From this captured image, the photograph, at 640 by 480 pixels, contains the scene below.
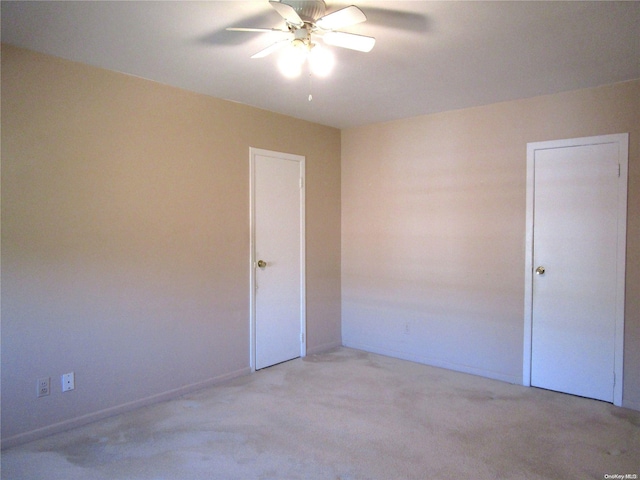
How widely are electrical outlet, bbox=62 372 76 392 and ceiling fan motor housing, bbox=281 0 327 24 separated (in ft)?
8.72

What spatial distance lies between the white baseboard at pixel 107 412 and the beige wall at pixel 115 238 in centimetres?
1

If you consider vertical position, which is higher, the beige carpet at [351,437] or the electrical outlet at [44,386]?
the electrical outlet at [44,386]

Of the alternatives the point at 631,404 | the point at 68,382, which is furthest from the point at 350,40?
the point at 631,404

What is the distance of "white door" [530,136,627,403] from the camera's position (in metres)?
3.27

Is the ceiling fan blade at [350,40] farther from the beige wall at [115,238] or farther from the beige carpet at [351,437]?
the beige carpet at [351,437]

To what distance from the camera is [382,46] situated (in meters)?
2.62

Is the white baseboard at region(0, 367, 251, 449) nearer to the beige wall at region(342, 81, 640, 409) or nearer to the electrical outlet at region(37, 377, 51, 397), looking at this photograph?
the electrical outlet at region(37, 377, 51, 397)

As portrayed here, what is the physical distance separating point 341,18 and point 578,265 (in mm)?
2694

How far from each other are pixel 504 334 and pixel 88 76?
12.6 ft

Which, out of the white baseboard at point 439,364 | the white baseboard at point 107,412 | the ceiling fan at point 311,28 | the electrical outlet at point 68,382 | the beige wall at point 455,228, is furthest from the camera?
the white baseboard at point 439,364

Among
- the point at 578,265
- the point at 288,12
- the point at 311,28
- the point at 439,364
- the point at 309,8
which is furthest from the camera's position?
the point at 439,364

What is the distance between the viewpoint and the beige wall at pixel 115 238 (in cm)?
267

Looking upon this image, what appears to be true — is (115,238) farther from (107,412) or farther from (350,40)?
(350,40)

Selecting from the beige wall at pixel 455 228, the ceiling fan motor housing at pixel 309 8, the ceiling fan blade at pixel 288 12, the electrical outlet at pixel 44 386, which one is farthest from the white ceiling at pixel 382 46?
the electrical outlet at pixel 44 386
